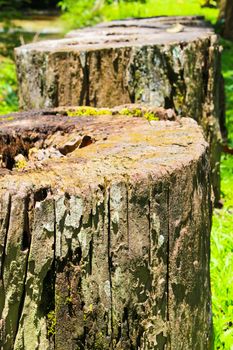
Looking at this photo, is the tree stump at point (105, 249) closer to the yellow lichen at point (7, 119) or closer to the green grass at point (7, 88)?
the yellow lichen at point (7, 119)

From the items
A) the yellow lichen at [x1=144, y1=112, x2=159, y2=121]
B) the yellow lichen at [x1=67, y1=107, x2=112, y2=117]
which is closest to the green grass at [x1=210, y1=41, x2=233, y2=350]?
the yellow lichen at [x1=144, y1=112, x2=159, y2=121]

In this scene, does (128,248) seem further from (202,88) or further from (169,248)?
(202,88)

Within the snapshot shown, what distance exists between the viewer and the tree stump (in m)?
1.96

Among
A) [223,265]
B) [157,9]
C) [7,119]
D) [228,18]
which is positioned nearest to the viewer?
[7,119]

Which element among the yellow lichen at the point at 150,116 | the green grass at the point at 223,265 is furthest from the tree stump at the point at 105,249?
the green grass at the point at 223,265

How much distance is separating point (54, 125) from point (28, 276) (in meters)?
0.87

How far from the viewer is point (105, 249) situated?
202 centimetres

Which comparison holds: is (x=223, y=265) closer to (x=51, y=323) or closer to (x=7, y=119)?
(x=7, y=119)

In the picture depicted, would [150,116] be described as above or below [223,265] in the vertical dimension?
above

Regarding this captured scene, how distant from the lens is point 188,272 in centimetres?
223

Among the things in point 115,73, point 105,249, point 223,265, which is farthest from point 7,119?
point 223,265

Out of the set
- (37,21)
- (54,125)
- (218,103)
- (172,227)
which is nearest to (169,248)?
(172,227)

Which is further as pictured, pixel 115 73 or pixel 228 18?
pixel 228 18

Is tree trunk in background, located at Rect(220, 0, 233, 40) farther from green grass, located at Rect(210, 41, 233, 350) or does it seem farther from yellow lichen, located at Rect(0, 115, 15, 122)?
yellow lichen, located at Rect(0, 115, 15, 122)
